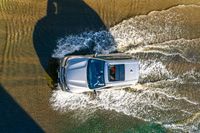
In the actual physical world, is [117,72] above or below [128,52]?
Result: below

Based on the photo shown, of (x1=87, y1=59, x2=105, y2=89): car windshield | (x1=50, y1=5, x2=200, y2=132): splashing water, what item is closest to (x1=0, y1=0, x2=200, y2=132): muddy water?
(x1=50, y1=5, x2=200, y2=132): splashing water

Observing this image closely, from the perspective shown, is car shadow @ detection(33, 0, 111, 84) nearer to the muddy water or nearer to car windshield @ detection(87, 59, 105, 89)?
the muddy water

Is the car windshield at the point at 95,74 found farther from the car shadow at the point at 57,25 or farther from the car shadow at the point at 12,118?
the car shadow at the point at 12,118

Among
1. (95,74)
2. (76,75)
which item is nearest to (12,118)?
(76,75)

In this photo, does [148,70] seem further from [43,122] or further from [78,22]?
[43,122]

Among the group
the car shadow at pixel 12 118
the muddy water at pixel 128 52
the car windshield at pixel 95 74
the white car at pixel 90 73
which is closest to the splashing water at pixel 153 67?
the muddy water at pixel 128 52

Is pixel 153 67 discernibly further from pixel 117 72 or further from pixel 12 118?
pixel 12 118

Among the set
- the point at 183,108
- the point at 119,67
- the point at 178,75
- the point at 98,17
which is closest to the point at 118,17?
the point at 98,17
